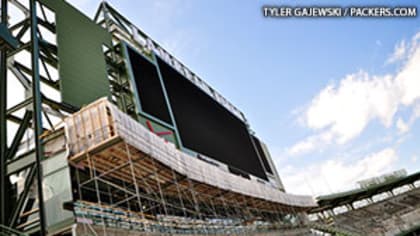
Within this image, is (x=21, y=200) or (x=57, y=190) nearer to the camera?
(x=57, y=190)

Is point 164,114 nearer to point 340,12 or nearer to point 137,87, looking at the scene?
point 137,87

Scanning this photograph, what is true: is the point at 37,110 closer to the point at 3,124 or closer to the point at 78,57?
the point at 3,124

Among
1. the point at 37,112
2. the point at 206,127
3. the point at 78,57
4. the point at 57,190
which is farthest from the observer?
the point at 206,127

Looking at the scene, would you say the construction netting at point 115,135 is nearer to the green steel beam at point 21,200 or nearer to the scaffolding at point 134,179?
the scaffolding at point 134,179

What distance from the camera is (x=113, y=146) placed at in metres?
13.3

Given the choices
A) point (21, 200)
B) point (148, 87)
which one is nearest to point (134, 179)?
point (21, 200)

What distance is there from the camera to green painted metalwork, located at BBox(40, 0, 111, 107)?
1577 cm

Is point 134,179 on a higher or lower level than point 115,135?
lower

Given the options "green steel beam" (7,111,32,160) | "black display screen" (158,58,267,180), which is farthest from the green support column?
"black display screen" (158,58,267,180)

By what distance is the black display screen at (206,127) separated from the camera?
75.1ft

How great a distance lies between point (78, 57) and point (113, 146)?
645 cm

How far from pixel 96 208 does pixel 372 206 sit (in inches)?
2042

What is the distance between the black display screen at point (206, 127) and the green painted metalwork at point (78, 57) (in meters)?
5.80

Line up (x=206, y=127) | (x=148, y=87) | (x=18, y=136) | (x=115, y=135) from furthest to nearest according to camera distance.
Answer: (x=206, y=127) → (x=148, y=87) → (x=18, y=136) → (x=115, y=135)
